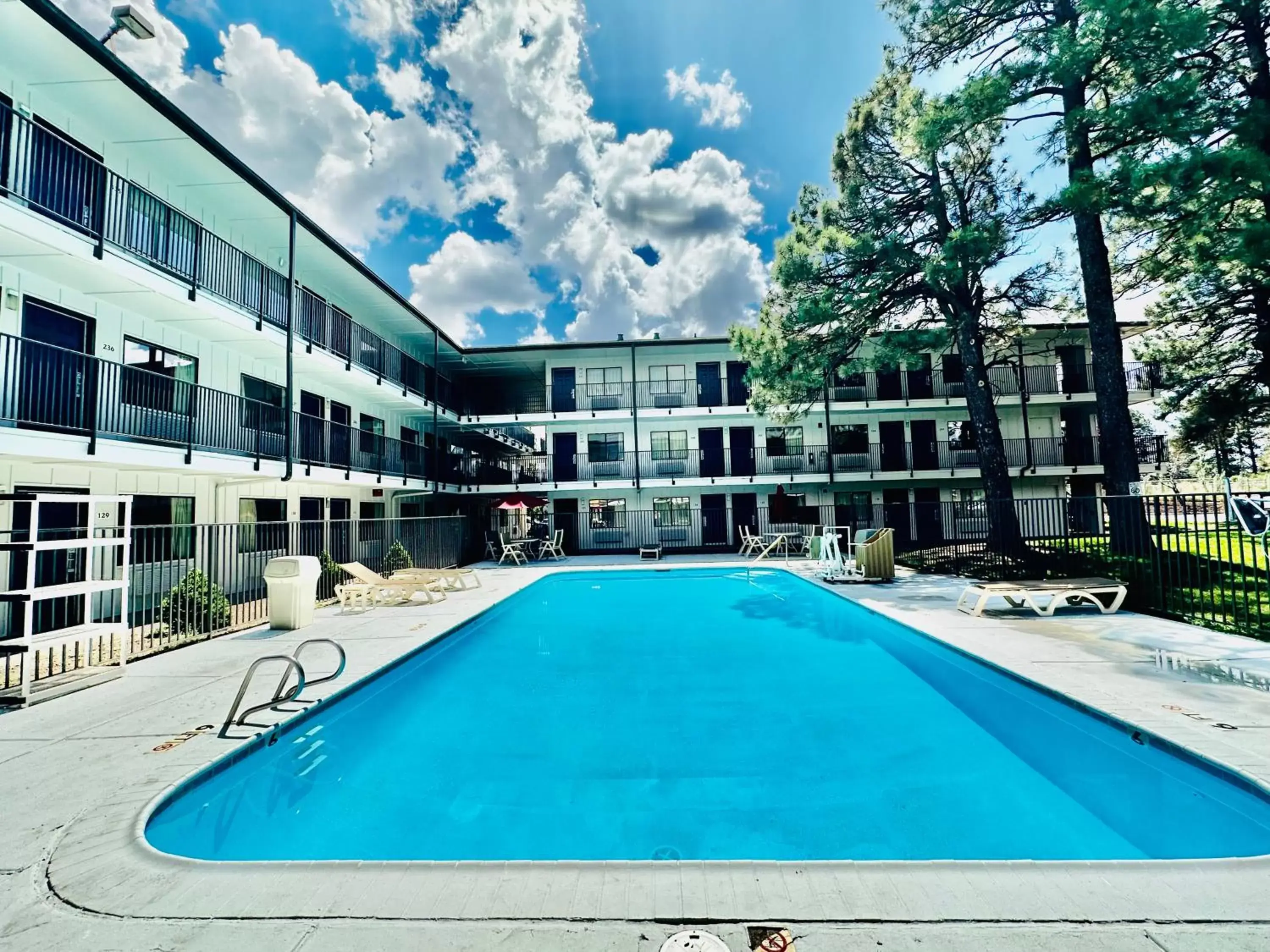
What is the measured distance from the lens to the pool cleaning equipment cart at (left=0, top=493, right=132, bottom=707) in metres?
5.11

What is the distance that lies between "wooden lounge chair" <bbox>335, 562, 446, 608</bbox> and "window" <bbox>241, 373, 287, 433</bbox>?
4678 mm

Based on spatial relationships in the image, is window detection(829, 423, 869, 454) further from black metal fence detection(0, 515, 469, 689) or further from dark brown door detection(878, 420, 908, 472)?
black metal fence detection(0, 515, 469, 689)

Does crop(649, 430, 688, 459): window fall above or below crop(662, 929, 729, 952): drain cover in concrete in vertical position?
above

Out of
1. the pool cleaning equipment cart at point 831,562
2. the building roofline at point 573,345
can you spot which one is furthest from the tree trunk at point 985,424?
the building roofline at point 573,345

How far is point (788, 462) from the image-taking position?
23.9 metres

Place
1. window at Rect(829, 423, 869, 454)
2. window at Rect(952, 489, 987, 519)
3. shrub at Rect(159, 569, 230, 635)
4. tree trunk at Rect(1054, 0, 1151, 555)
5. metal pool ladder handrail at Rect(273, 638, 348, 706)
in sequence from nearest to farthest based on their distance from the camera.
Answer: metal pool ladder handrail at Rect(273, 638, 348, 706)
shrub at Rect(159, 569, 230, 635)
tree trunk at Rect(1054, 0, 1151, 555)
window at Rect(952, 489, 987, 519)
window at Rect(829, 423, 869, 454)

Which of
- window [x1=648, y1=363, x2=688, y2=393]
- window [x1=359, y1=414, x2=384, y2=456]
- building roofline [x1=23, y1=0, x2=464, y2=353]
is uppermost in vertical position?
building roofline [x1=23, y1=0, x2=464, y2=353]

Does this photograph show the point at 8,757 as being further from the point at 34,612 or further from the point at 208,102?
the point at 208,102

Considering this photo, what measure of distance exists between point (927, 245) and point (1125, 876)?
15929 mm

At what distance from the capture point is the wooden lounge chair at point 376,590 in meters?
10.9

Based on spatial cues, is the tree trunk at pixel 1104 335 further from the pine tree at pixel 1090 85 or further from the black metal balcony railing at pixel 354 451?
the black metal balcony railing at pixel 354 451

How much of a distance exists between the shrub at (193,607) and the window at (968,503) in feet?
67.1

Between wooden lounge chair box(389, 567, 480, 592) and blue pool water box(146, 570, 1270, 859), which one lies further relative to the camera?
wooden lounge chair box(389, 567, 480, 592)

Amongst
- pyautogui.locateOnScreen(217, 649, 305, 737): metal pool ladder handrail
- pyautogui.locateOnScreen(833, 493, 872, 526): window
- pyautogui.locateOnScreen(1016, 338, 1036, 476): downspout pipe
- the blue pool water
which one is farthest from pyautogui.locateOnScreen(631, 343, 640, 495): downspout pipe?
pyautogui.locateOnScreen(217, 649, 305, 737): metal pool ladder handrail
